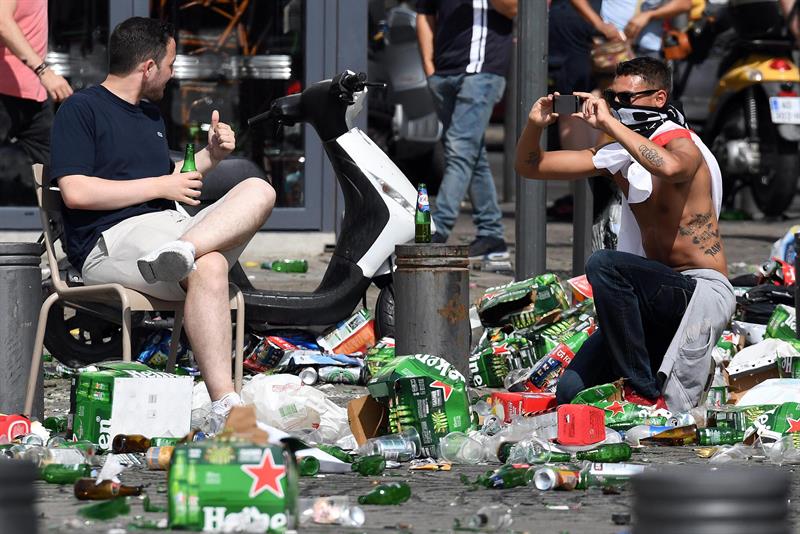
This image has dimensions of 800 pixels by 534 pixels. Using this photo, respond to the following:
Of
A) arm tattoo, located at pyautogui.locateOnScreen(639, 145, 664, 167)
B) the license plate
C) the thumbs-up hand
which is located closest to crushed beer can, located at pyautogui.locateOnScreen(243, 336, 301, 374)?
the thumbs-up hand

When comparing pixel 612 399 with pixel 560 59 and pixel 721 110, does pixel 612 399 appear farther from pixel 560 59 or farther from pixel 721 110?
pixel 721 110

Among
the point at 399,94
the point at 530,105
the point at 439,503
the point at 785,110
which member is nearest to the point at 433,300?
the point at 439,503

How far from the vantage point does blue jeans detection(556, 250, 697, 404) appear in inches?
224

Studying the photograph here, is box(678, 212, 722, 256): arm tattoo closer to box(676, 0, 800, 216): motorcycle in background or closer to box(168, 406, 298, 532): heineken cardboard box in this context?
box(168, 406, 298, 532): heineken cardboard box

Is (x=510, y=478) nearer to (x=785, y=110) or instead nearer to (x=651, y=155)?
(x=651, y=155)

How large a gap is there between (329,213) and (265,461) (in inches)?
243

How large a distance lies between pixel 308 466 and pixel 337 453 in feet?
0.79

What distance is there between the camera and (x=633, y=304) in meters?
5.69

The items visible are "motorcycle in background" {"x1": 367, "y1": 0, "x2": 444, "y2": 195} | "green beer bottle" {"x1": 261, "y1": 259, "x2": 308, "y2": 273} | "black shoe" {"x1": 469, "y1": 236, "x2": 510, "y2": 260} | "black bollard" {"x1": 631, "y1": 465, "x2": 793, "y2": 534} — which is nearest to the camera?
"black bollard" {"x1": 631, "y1": 465, "x2": 793, "y2": 534}

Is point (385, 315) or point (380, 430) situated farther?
point (385, 315)

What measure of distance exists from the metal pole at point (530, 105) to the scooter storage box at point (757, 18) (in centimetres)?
443

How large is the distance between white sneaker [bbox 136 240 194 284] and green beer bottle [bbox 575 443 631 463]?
4.64 ft

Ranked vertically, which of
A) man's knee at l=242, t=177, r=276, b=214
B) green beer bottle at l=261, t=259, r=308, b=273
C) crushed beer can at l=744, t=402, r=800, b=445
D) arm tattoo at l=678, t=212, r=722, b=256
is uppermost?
man's knee at l=242, t=177, r=276, b=214

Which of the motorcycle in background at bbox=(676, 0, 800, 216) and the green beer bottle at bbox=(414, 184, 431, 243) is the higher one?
the motorcycle in background at bbox=(676, 0, 800, 216)
